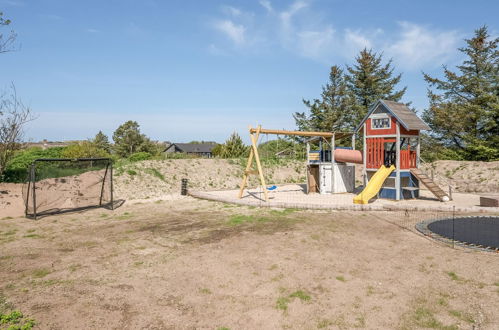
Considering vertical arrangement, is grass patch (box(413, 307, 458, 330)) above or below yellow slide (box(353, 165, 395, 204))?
below

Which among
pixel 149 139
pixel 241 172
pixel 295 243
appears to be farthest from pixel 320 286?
pixel 149 139

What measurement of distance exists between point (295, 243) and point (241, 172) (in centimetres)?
1918

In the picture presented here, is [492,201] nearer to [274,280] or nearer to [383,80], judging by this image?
[274,280]

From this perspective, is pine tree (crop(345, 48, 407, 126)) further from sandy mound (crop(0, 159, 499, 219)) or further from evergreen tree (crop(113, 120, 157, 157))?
evergreen tree (crop(113, 120, 157, 157))

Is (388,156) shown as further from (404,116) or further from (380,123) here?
(404,116)

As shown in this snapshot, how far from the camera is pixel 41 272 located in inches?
290

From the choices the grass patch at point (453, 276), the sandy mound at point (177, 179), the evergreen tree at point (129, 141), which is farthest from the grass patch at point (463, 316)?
the evergreen tree at point (129, 141)

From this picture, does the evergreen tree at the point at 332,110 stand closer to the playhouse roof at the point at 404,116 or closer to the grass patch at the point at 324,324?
the playhouse roof at the point at 404,116

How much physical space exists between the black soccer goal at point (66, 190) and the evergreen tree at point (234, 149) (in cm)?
1753

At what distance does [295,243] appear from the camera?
9.54 metres

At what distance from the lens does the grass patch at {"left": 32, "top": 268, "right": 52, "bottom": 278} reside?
7180 millimetres

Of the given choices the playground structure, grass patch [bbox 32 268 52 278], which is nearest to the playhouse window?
the playground structure

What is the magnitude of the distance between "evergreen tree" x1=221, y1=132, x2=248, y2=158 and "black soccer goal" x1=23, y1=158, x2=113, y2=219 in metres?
17.5

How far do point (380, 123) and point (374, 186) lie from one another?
4466 millimetres
